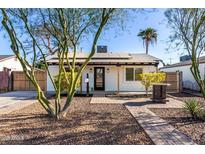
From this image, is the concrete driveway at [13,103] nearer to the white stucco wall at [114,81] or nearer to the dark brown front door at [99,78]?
the white stucco wall at [114,81]

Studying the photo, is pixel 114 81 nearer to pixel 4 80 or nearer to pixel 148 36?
pixel 4 80

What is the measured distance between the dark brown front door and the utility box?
728 centimetres

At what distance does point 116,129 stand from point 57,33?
4312mm

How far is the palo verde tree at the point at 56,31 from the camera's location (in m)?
7.71

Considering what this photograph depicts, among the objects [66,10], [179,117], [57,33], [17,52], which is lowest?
[179,117]

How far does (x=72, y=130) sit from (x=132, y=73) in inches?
546

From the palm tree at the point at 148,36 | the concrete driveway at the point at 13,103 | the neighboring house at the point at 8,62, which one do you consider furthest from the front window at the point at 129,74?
the palm tree at the point at 148,36

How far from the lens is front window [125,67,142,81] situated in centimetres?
1961

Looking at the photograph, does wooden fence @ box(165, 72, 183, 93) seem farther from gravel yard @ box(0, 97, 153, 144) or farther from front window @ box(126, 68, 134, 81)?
gravel yard @ box(0, 97, 153, 144)

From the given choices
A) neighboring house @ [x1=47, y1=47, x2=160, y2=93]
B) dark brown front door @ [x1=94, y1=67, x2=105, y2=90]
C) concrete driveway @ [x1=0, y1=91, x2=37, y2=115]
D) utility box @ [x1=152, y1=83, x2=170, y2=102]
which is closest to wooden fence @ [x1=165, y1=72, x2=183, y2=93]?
neighboring house @ [x1=47, y1=47, x2=160, y2=93]
